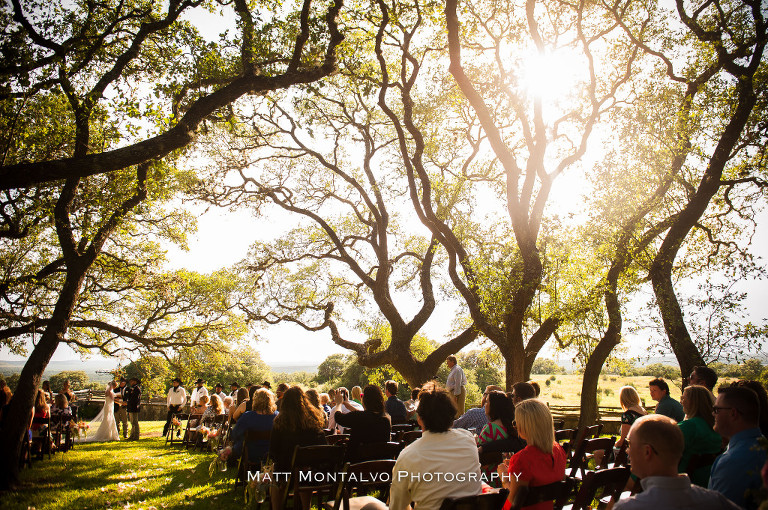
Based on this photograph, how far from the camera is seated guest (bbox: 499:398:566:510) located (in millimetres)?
3375

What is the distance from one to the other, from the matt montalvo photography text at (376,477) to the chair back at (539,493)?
0.15 meters

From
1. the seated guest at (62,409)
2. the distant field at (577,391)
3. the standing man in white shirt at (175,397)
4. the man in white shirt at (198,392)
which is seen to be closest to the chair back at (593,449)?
the man in white shirt at (198,392)

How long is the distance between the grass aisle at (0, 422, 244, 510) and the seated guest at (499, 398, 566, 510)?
15.1 feet

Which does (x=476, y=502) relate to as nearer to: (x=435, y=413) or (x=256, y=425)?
(x=435, y=413)

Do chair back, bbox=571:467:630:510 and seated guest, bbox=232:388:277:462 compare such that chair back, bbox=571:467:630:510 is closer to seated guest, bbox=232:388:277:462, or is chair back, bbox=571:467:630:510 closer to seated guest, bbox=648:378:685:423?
seated guest, bbox=648:378:685:423

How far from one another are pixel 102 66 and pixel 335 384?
29.9 m

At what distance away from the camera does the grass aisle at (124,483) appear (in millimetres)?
6324

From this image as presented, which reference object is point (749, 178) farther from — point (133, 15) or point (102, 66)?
point (102, 66)

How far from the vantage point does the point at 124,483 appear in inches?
291

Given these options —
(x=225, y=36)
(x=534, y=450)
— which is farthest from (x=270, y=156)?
Answer: (x=534, y=450)

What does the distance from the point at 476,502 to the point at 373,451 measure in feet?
7.76

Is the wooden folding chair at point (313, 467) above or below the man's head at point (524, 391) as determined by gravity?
below

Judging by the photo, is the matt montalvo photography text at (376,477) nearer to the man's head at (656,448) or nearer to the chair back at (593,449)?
the chair back at (593,449)

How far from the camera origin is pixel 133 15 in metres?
9.23
